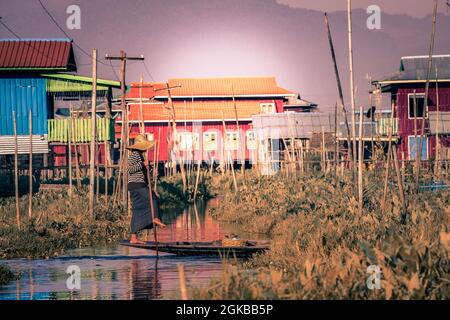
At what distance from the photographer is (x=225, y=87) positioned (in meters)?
70.7

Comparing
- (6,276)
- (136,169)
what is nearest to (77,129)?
(136,169)

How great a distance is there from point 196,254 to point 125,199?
1041cm

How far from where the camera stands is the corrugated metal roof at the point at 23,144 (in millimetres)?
37625

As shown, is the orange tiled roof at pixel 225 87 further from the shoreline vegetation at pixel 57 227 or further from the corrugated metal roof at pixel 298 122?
the shoreline vegetation at pixel 57 227

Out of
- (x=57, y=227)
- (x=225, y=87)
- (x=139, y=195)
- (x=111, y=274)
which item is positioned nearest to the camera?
(x=111, y=274)

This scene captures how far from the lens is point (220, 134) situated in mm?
66500

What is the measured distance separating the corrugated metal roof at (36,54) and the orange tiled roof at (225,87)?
29125 millimetres

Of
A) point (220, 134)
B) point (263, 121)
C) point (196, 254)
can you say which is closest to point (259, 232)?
point (196, 254)

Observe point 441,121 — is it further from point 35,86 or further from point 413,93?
point 35,86

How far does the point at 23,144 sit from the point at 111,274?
908 inches

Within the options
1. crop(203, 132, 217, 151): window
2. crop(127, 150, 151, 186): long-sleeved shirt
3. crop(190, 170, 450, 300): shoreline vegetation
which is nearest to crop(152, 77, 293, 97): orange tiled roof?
crop(203, 132, 217, 151): window

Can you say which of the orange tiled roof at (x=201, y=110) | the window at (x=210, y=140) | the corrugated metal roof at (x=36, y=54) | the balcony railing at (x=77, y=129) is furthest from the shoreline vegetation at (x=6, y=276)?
the window at (x=210, y=140)

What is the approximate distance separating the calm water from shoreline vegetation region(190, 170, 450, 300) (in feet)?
3.48
